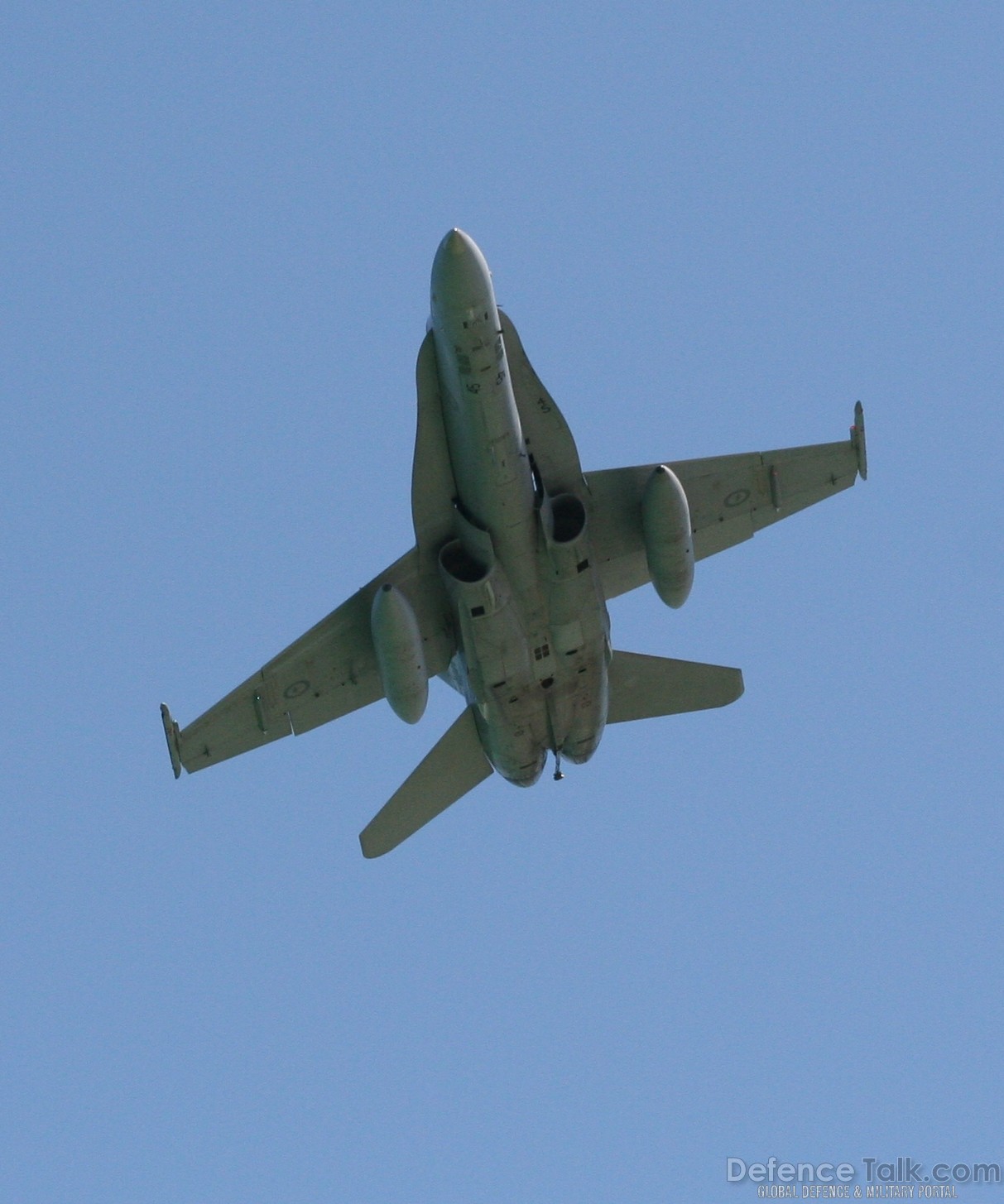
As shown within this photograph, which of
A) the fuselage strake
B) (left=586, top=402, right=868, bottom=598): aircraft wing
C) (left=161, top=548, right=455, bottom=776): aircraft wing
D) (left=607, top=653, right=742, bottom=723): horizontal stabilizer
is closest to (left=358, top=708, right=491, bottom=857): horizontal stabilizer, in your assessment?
the fuselage strake

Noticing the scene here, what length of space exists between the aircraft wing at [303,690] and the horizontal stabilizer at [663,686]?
260 centimetres

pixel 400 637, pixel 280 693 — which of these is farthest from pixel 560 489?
pixel 280 693

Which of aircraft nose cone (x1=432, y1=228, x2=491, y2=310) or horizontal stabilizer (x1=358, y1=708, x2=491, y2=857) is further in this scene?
horizontal stabilizer (x1=358, y1=708, x2=491, y2=857)

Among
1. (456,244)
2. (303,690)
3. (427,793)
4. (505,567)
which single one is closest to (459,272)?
(456,244)

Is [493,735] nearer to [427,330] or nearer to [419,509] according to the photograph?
[419,509]

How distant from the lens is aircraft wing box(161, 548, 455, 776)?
26344 millimetres

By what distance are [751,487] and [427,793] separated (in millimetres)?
5984

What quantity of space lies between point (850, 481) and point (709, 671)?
3218 millimetres

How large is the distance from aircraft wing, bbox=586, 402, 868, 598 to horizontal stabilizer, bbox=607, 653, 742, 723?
1.37 metres

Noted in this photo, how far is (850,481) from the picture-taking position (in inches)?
1052

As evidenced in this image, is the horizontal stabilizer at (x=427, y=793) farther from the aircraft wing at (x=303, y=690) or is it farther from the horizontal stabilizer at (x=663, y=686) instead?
the horizontal stabilizer at (x=663, y=686)

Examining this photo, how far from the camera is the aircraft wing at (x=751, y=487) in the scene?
86.9 feet

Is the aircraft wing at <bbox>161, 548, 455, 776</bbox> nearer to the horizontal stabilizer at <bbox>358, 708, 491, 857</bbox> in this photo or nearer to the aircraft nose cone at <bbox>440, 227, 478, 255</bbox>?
→ the horizontal stabilizer at <bbox>358, 708, 491, 857</bbox>

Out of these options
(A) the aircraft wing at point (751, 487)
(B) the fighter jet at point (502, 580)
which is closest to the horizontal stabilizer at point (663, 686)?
(B) the fighter jet at point (502, 580)
